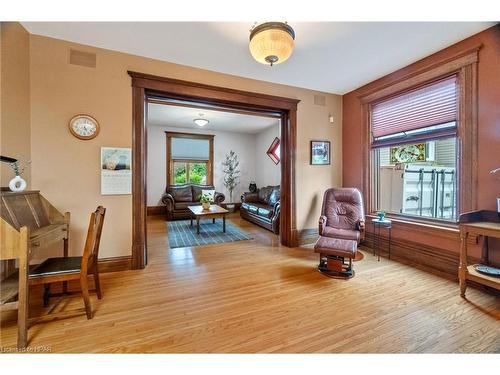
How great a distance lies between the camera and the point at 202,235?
4.46 metres

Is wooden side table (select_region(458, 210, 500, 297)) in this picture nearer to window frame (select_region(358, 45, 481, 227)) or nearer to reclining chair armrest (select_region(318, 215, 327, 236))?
window frame (select_region(358, 45, 481, 227))

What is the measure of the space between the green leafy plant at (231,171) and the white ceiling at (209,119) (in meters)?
0.99

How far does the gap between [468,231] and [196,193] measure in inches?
240

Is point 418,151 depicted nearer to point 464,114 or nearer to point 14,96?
point 464,114

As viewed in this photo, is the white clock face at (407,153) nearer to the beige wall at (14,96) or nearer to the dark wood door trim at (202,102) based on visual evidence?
the dark wood door trim at (202,102)

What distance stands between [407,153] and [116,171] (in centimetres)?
427

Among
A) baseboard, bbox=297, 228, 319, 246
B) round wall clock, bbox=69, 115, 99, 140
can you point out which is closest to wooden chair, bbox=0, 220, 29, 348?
round wall clock, bbox=69, 115, 99, 140

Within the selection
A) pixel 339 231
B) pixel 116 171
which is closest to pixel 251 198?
pixel 339 231

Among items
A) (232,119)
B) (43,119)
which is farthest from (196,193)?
(43,119)

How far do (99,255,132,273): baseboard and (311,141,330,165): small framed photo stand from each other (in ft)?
10.8

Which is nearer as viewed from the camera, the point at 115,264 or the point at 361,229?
the point at 115,264

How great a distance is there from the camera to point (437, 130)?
2750 mm

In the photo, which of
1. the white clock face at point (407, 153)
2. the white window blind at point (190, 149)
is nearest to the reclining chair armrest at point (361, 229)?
the white clock face at point (407, 153)
